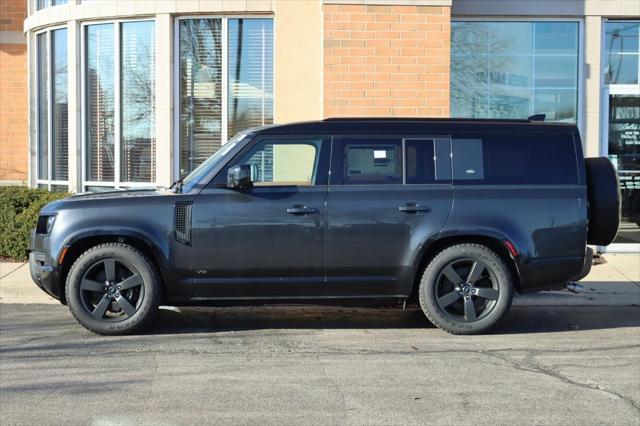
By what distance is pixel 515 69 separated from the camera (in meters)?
12.3

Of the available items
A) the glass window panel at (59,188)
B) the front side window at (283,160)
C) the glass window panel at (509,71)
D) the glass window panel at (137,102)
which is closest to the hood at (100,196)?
the front side window at (283,160)

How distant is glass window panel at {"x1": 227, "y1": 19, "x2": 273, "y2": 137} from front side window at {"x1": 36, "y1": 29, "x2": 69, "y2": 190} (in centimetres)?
295

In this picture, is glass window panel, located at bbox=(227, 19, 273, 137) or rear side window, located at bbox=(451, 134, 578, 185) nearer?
rear side window, located at bbox=(451, 134, 578, 185)

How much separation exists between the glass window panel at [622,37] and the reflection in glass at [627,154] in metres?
0.74

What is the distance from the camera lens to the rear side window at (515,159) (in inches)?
287

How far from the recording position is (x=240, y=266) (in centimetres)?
710

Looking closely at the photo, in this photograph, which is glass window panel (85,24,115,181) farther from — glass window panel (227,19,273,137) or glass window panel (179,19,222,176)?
glass window panel (227,19,273,137)

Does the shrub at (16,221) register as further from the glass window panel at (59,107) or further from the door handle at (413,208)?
the door handle at (413,208)

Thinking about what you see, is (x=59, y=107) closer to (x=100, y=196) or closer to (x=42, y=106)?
(x=42, y=106)

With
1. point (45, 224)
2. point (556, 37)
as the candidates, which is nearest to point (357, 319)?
point (45, 224)

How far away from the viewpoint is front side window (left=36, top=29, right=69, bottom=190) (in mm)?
13148

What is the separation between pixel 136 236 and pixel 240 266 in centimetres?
95

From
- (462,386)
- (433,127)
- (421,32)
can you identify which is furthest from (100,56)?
(462,386)

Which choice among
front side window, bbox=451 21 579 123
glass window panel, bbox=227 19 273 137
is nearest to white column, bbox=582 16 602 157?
front side window, bbox=451 21 579 123
